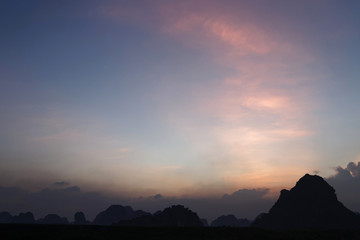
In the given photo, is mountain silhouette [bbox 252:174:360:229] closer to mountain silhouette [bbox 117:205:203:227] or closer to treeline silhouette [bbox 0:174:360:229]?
treeline silhouette [bbox 0:174:360:229]

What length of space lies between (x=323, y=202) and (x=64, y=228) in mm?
141628

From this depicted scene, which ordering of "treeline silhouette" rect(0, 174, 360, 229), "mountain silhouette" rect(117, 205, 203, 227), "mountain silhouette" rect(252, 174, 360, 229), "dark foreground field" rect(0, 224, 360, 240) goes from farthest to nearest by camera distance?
"mountain silhouette" rect(117, 205, 203, 227) < "treeline silhouette" rect(0, 174, 360, 229) < "mountain silhouette" rect(252, 174, 360, 229) < "dark foreground field" rect(0, 224, 360, 240)

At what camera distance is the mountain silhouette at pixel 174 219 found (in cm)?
14112

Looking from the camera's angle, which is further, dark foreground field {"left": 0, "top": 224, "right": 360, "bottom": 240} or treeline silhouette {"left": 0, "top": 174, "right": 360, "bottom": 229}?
treeline silhouette {"left": 0, "top": 174, "right": 360, "bottom": 229}

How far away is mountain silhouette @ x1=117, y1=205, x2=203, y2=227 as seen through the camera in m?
141

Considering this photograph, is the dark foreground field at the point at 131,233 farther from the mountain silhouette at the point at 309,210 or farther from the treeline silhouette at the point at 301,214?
the mountain silhouette at the point at 309,210

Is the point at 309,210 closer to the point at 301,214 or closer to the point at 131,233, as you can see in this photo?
the point at 301,214

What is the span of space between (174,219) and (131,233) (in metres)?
109

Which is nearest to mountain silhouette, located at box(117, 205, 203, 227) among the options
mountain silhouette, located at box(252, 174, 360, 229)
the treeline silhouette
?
the treeline silhouette

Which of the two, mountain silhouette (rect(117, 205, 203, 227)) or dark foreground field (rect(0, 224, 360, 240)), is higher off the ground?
dark foreground field (rect(0, 224, 360, 240))

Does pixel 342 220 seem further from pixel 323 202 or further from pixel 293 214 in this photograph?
pixel 293 214

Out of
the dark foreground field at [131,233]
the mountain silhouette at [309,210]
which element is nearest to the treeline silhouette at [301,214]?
the mountain silhouette at [309,210]

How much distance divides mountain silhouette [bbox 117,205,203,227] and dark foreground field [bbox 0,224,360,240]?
10338 centimetres

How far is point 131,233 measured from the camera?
4031cm
